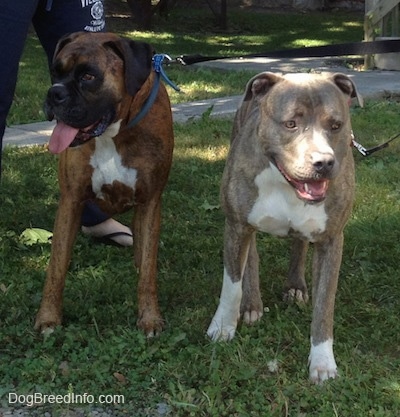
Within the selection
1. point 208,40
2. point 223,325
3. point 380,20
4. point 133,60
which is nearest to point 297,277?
point 223,325

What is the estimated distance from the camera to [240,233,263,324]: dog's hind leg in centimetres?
394

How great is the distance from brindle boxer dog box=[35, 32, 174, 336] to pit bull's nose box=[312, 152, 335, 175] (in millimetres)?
934

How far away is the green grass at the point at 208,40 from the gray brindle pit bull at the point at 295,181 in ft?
15.3

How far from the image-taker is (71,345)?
363 cm

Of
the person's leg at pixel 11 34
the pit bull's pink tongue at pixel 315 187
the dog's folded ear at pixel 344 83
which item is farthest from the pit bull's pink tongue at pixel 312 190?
the person's leg at pixel 11 34

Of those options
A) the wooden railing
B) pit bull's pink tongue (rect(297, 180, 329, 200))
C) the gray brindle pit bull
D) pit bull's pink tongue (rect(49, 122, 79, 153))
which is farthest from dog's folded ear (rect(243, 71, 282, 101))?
the wooden railing

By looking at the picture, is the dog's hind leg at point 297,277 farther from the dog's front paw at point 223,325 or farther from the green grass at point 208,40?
the green grass at point 208,40

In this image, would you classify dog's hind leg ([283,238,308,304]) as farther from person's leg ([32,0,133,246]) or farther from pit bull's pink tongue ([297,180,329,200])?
person's leg ([32,0,133,246])

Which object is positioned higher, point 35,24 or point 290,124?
point 35,24

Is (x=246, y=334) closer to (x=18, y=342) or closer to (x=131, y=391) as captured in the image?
(x=131, y=391)

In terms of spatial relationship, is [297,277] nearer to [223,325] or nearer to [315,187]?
[223,325]

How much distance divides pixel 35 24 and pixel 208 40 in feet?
37.7

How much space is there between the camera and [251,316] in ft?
12.9

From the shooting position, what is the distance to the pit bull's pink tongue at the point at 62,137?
3.47 metres
